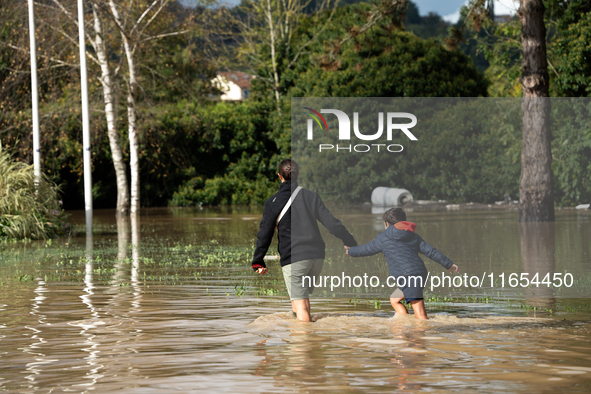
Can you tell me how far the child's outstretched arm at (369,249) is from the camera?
25.0ft

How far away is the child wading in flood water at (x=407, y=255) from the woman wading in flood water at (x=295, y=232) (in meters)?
0.51

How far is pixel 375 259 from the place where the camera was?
1279 cm

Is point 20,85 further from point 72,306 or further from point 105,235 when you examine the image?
point 72,306

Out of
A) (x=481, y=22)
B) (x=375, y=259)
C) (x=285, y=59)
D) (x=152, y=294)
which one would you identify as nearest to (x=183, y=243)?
(x=375, y=259)

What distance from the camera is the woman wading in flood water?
7.40 meters

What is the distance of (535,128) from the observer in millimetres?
18391

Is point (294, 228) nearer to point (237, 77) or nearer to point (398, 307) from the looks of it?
point (398, 307)

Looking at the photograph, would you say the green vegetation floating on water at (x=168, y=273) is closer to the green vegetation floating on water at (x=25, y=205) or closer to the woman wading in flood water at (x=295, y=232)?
the green vegetation floating on water at (x=25, y=205)

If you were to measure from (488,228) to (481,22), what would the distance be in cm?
684

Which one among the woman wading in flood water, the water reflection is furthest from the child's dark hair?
the water reflection

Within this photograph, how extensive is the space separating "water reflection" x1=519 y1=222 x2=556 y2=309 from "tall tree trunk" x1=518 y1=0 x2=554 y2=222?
59 centimetres

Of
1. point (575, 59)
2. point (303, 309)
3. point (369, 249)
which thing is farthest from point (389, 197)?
point (575, 59)

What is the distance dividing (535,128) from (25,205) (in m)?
11.4

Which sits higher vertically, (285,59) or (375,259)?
(285,59)
